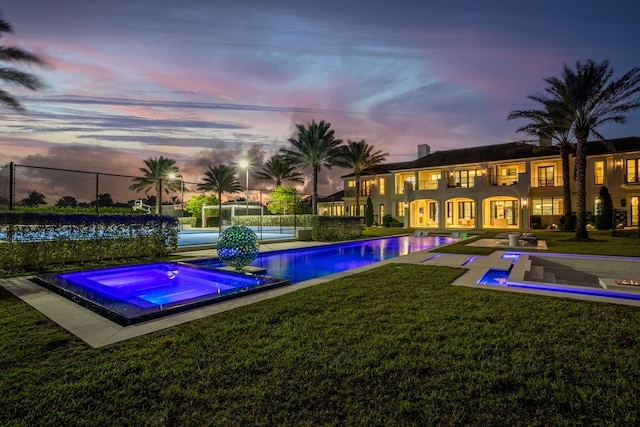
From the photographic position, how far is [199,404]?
252 centimetres

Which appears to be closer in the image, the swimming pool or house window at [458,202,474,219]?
the swimming pool

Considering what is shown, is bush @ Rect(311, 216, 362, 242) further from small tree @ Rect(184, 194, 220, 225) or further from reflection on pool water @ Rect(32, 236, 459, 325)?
small tree @ Rect(184, 194, 220, 225)

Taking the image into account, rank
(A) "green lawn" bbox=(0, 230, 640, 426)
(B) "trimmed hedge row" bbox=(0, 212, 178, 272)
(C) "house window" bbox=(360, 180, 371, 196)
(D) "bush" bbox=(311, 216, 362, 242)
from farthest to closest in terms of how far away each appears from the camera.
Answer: (C) "house window" bbox=(360, 180, 371, 196) < (D) "bush" bbox=(311, 216, 362, 242) < (B) "trimmed hedge row" bbox=(0, 212, 178, 272) < (A) "green lawn" bbox=(0, 230, 640, 426)

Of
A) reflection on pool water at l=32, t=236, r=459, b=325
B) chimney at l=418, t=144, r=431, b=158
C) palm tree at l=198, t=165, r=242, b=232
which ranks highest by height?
chimney at l=418, t=144, r=431, b=158

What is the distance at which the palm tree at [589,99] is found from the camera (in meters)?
17.4

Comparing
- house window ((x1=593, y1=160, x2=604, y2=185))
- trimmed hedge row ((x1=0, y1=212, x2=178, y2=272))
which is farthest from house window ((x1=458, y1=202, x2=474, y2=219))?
trimmed hedge row ((x1=0, y1=212, x2=178, y2=272))

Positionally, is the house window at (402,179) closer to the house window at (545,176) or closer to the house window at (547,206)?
the house window at (545,176)

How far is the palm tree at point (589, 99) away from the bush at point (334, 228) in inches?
516

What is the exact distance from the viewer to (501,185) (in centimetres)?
2931

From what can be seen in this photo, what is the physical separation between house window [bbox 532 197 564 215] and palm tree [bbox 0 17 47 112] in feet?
124

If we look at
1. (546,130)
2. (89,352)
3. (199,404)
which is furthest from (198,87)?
(546,130)

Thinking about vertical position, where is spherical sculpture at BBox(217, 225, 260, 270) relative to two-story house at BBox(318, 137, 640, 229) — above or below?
below

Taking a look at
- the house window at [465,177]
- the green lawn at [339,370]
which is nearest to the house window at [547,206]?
the house window at [465,177]

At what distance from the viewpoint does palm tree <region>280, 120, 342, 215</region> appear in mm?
33406
